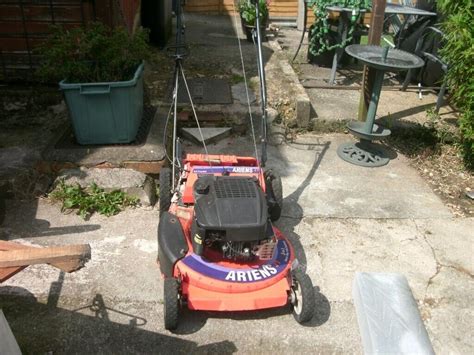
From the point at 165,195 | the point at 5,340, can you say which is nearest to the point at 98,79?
the point at 165,195

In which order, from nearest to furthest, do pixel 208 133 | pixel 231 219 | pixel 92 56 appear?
pixel 231 219 → pixel 92 56 → pixel 208 133

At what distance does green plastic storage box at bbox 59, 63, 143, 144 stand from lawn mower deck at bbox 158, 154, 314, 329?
129 centimetres

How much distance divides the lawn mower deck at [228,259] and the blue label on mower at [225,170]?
0.29 m

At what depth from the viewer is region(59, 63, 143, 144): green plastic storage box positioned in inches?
136

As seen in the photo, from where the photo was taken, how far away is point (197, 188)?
252 centimetres

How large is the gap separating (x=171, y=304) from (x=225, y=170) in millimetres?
955

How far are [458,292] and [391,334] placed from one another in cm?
73

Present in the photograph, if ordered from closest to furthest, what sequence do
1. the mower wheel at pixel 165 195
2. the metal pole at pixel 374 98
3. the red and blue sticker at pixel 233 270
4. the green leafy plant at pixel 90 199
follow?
1. the red and blue sticker at pixel 233 270
2. the mower wheel at pixel 165 195
3. the green leafy plant at pixel 90 199
4. the metal pole at pixel 374 98

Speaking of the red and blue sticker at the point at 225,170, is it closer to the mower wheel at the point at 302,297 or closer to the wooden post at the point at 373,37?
the mower wheel at the point at 302,297

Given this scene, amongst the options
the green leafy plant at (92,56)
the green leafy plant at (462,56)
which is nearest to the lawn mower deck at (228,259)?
the green leafy plant at (92,56)

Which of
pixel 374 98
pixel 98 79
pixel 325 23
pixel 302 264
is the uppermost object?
pixel 325 23

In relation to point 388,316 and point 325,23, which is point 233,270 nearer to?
point 388,316

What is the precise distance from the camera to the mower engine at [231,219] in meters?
2.29

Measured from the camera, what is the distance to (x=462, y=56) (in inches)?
153
